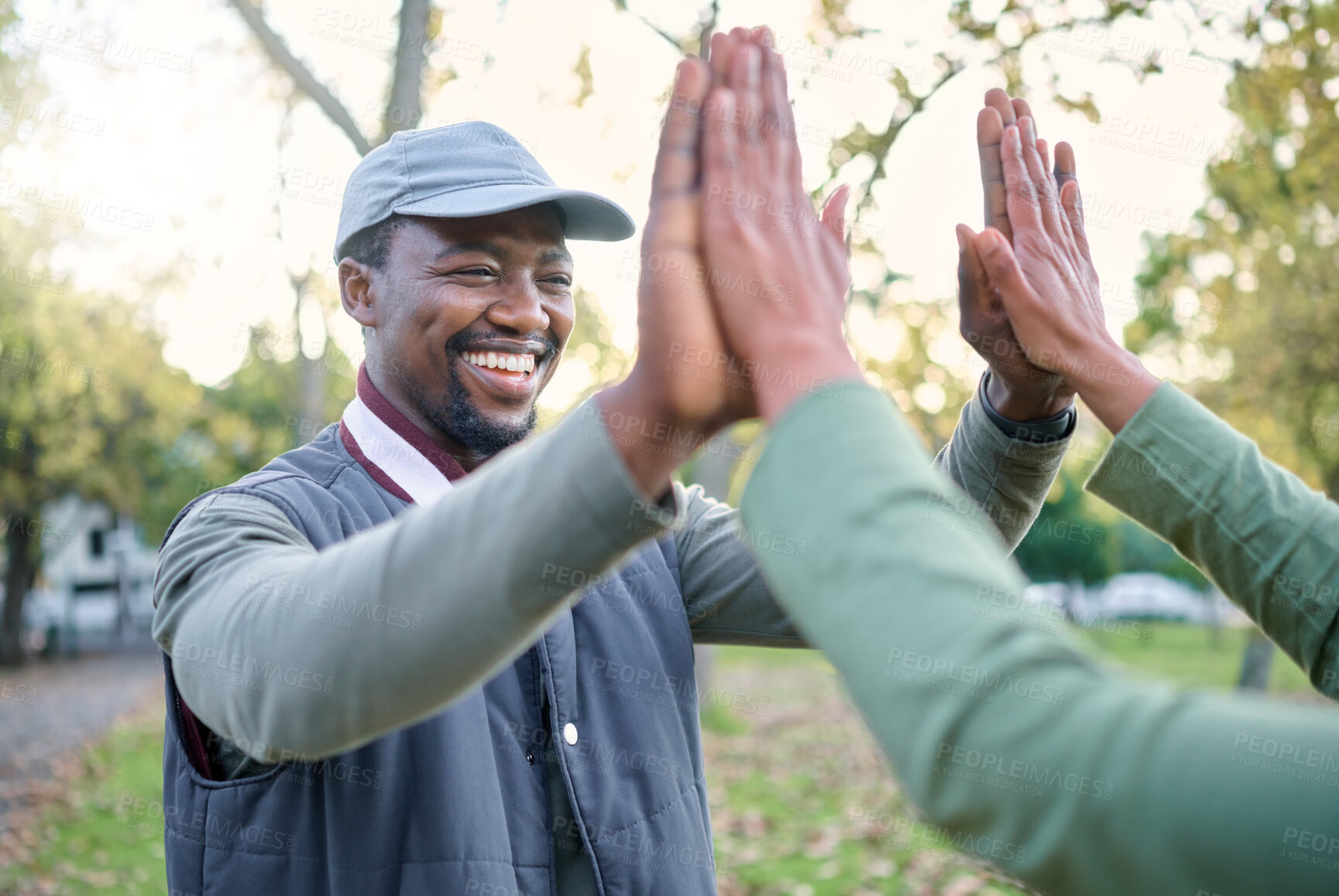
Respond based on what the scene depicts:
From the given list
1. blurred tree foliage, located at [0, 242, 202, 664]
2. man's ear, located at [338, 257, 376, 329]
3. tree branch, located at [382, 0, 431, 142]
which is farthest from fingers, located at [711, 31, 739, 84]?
blurred tree foliage, located at [0, 242, 202, 664]

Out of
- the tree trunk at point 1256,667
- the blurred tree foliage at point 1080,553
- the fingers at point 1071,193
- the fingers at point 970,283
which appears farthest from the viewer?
the blurred tree foliage at point 1080,553

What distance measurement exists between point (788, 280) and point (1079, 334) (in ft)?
2.87

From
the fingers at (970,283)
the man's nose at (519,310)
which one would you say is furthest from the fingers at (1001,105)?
the man's nose at (519,310)

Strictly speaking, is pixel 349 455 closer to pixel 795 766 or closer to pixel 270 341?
pixel 795 766

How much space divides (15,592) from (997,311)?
2945cm

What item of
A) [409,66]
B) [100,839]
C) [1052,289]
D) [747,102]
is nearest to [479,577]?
[747,102]

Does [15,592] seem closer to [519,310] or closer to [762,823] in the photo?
[762,823]

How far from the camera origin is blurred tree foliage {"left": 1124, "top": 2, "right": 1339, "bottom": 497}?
711 cm

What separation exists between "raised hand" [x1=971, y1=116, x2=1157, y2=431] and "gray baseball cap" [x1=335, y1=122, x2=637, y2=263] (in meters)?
1.05

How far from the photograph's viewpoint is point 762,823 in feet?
28.4

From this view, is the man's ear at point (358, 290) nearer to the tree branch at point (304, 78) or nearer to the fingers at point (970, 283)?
the fingers at point (970, 283)

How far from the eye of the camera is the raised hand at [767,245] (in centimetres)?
111

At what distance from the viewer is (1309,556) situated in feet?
5.06

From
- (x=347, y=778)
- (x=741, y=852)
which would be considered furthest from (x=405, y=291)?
(x=741, y=852)
